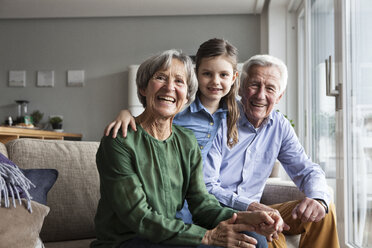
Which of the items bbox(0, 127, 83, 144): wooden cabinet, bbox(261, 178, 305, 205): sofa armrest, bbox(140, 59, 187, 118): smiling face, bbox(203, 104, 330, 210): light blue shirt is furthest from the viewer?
bbox(0, 127, 83, 144): wooden cabinet

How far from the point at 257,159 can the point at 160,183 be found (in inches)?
26.7

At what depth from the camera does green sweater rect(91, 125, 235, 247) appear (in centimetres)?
132

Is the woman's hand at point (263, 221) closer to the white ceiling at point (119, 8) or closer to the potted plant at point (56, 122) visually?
the white ceiling at point (119, 8)

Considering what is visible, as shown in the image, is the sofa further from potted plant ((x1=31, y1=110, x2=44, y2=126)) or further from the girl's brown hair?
potted plant ((x1=31, y1=110, x2=44, y2=126))

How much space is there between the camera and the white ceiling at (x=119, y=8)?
577 cm

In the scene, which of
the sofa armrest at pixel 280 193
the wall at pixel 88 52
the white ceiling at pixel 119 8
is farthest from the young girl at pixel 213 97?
the wall at pixel 88 52

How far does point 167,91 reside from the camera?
1.48 metres

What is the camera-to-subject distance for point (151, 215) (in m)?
1.33

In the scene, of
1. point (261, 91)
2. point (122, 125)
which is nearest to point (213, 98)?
point (261, 91)

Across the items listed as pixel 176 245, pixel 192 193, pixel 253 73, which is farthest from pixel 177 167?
pixel 253 73

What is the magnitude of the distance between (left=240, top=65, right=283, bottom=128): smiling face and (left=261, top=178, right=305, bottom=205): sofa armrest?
15.1 inches

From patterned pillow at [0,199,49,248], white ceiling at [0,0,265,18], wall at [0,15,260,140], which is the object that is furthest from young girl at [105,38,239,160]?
wall at [0,15,260,140]

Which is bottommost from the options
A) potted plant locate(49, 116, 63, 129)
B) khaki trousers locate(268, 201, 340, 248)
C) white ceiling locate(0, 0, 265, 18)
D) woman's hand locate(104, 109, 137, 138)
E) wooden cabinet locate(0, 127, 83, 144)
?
khaki trousers locate(268, 201, 340, 248)

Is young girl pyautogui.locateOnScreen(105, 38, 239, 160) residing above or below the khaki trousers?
above
